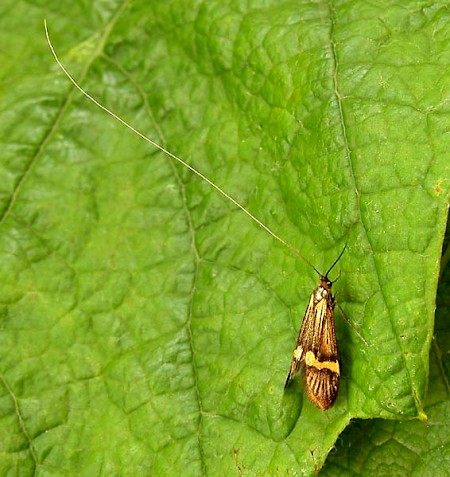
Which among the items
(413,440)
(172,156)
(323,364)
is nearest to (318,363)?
(323,364)

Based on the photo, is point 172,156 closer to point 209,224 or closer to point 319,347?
point 209,224

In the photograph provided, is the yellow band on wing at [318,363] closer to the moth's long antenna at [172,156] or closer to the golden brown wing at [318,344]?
the golden brown wing at [318,344]

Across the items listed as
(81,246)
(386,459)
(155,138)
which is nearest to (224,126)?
(155,138)

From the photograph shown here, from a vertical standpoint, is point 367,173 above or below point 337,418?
above

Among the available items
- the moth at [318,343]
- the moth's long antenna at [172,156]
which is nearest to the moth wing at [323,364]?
the moth at [318,343]

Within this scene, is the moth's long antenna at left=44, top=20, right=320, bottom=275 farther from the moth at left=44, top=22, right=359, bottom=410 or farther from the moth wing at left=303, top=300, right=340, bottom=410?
the moth wing at left=303, top=300, right=340, bottom=410

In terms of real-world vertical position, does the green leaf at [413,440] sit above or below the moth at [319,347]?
below

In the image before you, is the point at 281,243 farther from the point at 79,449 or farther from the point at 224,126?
the point at 79,449

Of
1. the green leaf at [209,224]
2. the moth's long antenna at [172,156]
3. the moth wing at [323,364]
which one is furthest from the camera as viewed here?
the moth's long antenna at [172,156]
